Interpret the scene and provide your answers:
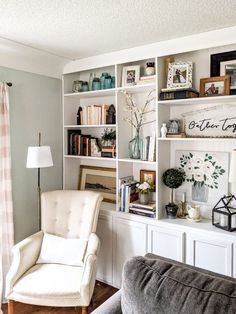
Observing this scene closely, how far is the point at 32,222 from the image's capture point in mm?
2885

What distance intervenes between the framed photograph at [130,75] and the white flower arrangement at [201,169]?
862 millimetres

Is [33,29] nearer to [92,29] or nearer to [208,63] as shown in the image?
[92,29]

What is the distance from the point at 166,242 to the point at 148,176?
670 millimetres

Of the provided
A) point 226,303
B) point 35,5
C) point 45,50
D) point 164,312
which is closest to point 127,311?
point 164,312

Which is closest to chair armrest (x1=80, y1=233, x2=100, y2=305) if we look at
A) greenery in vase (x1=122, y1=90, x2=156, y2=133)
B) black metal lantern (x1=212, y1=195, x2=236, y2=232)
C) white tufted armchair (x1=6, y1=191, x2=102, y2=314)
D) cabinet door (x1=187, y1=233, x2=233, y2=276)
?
white tufted armchair (x1=6, y1=191, x2=102, y2=314)

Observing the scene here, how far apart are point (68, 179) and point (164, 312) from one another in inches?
89.4

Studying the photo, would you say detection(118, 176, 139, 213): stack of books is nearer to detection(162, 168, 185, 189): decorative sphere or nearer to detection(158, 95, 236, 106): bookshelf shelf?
detection(162, 168, 185, 189): decorative sphere

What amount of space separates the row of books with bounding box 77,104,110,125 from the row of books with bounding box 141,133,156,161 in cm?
50

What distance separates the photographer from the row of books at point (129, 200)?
8.42 feet

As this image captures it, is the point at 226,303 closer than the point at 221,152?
Yes

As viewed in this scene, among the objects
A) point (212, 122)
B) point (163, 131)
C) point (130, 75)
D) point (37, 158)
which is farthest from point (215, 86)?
point (37, 158)

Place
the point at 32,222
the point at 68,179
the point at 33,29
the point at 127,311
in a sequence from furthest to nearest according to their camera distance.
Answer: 1. the point at 68,179
2. the point at 32,222
3. the point at 33,29
4. the point at 127,311

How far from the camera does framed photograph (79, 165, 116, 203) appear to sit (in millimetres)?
3000

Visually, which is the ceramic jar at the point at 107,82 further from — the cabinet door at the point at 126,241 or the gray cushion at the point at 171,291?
the gray cushion at the point at 171,291
